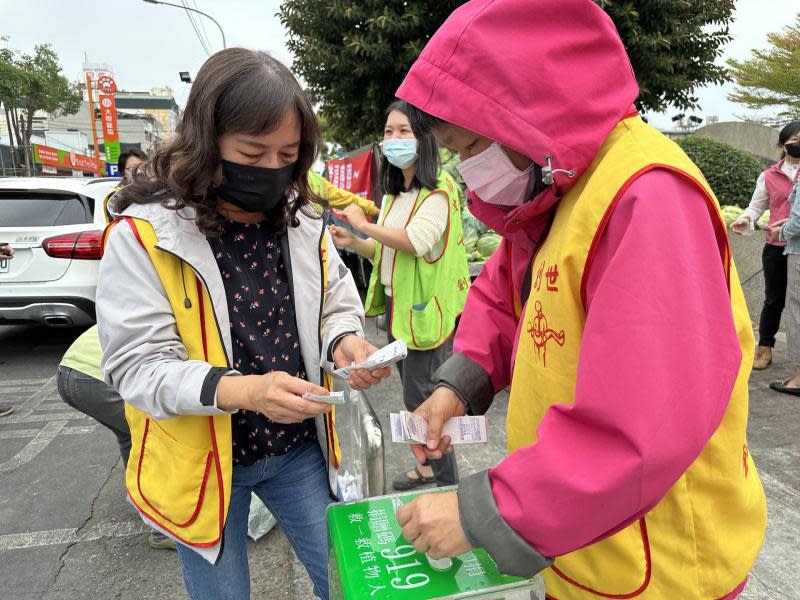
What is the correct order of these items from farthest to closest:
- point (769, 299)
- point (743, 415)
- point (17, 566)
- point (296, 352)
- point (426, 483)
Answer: point (769, 299) < point (426, 483) < point (17, 566) < point (296, 352) < point (743, 415)

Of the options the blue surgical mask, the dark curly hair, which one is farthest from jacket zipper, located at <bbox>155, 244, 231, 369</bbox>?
the blue surgical mask

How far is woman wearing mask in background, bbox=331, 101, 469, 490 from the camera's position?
2883 millimetres

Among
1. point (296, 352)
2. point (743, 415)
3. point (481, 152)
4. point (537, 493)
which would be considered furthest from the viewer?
point (296, 352)

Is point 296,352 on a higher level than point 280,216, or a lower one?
lower

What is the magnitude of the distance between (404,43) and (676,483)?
8.55 m

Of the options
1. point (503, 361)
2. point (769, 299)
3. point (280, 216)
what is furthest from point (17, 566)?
point (769, 299)

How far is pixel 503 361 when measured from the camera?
1.42 metres

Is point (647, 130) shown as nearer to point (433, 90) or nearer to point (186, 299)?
point (433, 90)

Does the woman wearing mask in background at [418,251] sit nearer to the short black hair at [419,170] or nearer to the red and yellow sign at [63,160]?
the short black hair at [419,170]

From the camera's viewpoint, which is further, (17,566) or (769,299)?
(769,299)

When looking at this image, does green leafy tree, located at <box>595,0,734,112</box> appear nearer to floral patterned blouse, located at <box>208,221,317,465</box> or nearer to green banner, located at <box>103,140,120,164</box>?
floral patterned blouse, located at <box>208,221,317,465</box>

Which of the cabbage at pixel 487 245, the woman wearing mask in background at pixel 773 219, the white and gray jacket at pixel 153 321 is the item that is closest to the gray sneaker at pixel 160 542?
the white and gray jacket at pixel 153 321

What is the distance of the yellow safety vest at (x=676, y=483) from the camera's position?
0.88m

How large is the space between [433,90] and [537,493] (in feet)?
2.28
